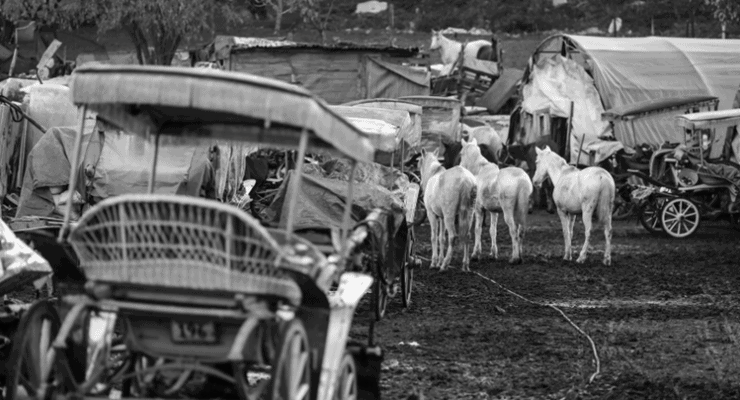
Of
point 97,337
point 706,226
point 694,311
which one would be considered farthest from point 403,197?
point 706,226

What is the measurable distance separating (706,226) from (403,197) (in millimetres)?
11026

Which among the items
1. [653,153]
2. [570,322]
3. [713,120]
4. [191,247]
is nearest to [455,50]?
[653,153]

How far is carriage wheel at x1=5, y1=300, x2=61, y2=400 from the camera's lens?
6.95 meters

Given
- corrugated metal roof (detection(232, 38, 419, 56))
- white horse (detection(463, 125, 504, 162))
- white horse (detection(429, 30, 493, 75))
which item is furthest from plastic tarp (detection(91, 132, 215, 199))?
white horse (detection(429, 30, 493, 75))

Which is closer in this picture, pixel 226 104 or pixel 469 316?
pixel 226 104

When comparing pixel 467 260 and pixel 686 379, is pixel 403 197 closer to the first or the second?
pixel 467 260

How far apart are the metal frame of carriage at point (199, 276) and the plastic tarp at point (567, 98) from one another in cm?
2404

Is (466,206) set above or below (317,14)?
below

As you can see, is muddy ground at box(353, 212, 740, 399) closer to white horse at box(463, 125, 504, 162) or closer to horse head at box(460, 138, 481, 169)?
horse head at box(460, 138, 481, 169)

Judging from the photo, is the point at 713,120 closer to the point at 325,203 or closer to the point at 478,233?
the point at 478,233

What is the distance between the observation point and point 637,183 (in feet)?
84.4

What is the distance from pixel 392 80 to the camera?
33.1 meters

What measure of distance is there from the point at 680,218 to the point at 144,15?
13970 mm

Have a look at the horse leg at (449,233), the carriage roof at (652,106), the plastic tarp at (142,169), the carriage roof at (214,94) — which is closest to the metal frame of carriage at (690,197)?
the carriage roof at (652,106)
